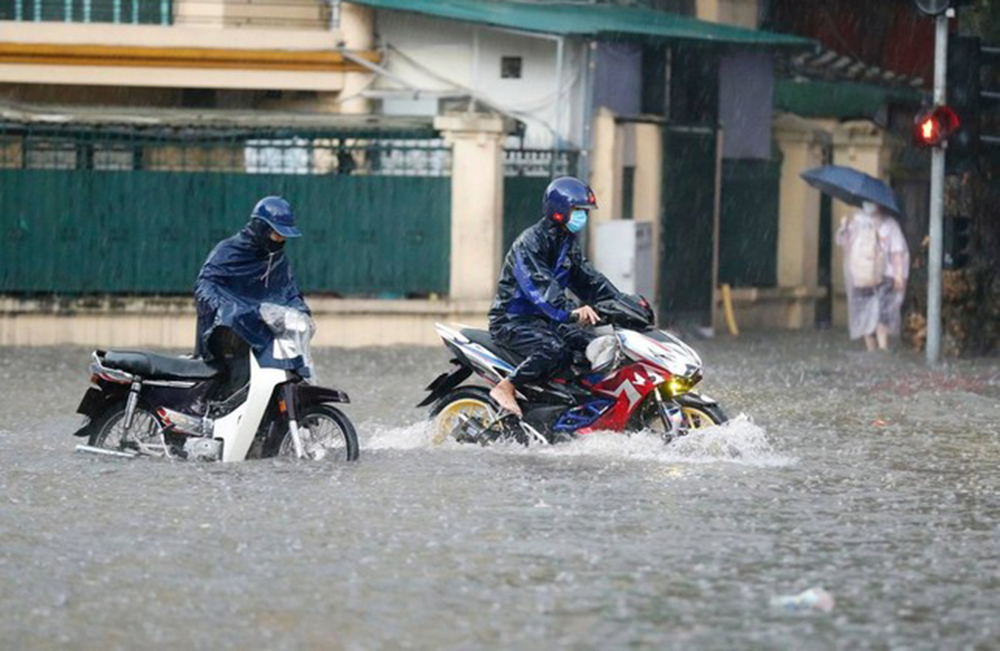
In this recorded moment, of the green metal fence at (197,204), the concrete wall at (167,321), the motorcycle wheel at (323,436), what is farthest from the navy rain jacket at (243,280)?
the green metal fence at (197,204)

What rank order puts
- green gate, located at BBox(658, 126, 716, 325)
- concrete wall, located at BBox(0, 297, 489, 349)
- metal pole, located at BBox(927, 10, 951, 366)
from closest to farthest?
metal pole, located at BBox(927, 10, 951, 366)
concrete wall, located at BBox(0, 297, 489, 349)
green gate, located at BBox(658, 126, 716, 325)

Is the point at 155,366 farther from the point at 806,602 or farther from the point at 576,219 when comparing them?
the point at 806,602

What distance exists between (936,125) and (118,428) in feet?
35.8

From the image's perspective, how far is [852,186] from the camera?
78.6 ft

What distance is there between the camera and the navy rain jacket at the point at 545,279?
44.8 feet

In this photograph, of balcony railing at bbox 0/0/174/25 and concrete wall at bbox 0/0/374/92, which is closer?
concrete wall at bbox 0/0/374/92

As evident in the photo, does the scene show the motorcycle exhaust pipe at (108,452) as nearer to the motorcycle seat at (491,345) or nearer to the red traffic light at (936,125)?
the motorcycle seat at (491,345)

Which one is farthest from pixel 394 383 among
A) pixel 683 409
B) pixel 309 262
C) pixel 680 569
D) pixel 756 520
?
pixel 680 569

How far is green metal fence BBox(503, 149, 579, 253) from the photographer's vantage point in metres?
24.0

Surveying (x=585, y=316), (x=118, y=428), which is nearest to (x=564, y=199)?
(x=585, y=316)

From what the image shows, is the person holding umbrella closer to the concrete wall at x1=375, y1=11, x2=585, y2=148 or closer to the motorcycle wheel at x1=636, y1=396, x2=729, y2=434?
the concrete wall at x1=375, y1=11, x2=585, y2=148

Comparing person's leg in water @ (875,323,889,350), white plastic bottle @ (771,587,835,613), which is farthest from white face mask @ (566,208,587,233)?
person's leg in water @ (875,323,889,350)

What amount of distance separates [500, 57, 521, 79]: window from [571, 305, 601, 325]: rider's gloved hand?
13.0 meters

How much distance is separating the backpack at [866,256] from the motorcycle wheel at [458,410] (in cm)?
1096
